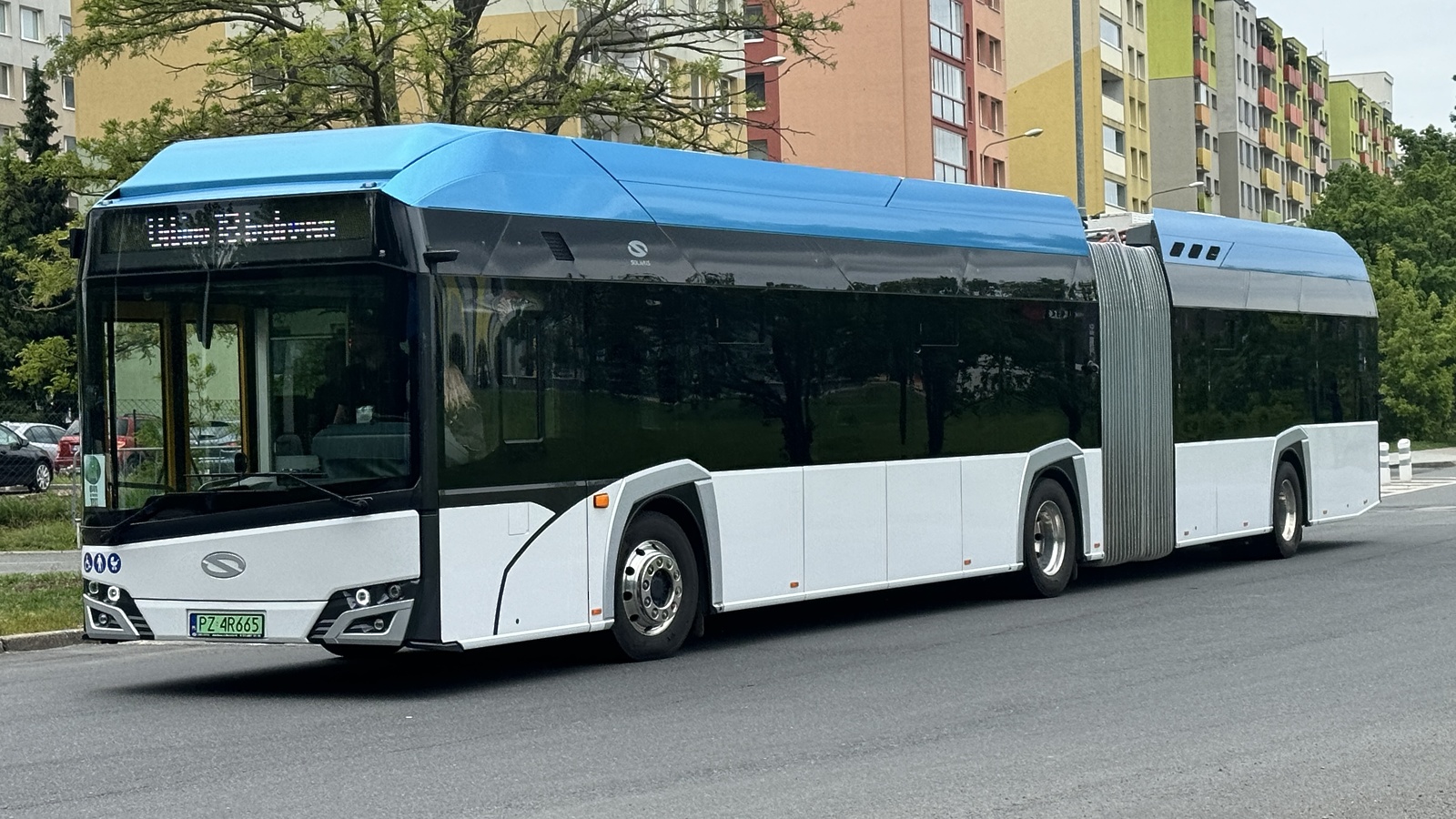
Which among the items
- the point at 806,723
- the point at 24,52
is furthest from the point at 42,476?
the point at 24,52

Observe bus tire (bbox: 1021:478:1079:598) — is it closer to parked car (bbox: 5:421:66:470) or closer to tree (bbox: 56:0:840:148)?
tree (bbox: 56:0:840:148)

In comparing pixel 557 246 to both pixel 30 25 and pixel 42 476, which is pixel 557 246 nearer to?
pixel 42 476

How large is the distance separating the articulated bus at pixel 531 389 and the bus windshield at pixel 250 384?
0.7 inches

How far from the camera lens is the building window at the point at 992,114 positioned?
3324 inches

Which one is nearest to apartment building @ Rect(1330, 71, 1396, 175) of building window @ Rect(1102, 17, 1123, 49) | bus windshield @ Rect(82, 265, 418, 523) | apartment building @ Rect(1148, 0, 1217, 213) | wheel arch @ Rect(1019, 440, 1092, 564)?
apartment building @ Rect(1148, 0, 1217, 213)

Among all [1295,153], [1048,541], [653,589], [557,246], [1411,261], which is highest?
[1295,153]

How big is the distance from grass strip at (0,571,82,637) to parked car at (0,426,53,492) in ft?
70.6

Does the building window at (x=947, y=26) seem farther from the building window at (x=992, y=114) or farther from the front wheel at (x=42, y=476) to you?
the front wheel at (x=42, y=476)

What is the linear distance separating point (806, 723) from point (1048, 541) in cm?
824

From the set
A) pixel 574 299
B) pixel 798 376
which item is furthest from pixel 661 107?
pixel 574 299

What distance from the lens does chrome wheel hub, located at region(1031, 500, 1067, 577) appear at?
18219 millimetres

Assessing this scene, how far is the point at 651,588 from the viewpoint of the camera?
13.5 m

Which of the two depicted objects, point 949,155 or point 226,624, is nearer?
point 226,624

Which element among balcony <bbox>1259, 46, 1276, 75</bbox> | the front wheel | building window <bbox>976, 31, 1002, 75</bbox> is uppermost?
balcony <bbox>1259, 46, 1276, 75</bbox>
